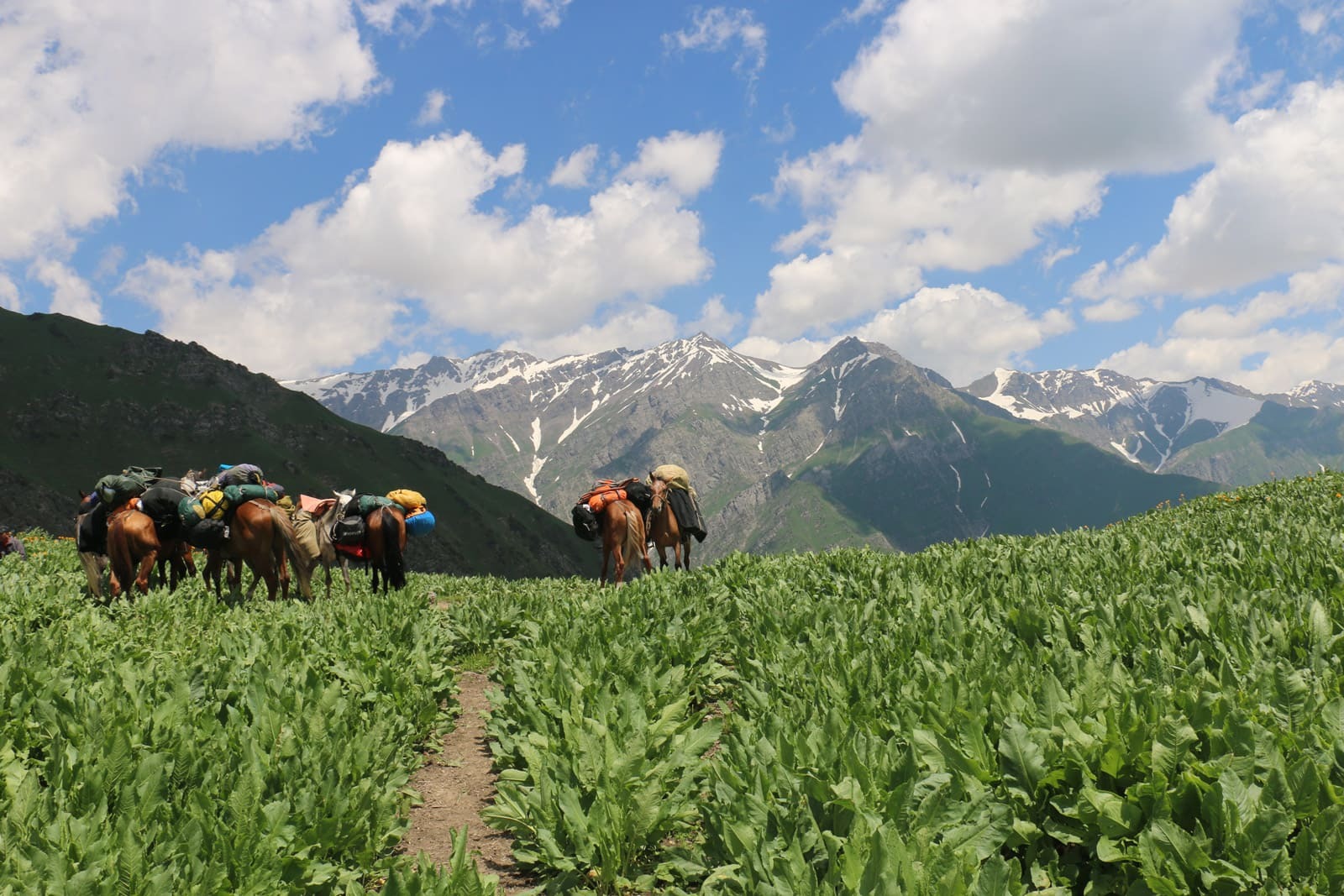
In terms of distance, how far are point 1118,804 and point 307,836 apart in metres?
4.19

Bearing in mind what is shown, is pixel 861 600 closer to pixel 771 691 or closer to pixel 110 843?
pixel 771 691

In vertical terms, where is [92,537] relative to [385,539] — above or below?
above

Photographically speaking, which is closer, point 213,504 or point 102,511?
point 213,504

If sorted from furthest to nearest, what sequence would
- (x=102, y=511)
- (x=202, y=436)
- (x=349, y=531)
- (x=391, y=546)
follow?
1. (x=202, y=436)
2. (x=391, y=546)
3. (x=349, y=531)
4. (x=102, y=511)

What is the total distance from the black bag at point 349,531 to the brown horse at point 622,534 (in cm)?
523

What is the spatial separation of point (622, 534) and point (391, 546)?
16.6ft

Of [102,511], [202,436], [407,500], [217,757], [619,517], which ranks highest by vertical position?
[202,436]

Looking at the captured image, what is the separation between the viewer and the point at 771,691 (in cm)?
598

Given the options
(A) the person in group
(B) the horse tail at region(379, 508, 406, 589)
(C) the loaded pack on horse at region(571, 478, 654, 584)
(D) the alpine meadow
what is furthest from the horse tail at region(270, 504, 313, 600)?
(A) the person in group

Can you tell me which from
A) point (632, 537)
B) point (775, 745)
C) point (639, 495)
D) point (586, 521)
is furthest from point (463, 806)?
point (586, 521)

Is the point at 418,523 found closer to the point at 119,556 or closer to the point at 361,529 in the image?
the point at 361,529

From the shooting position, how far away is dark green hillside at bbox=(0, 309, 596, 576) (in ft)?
488

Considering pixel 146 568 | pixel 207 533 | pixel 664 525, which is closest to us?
pixel 146 568

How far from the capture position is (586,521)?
61.7 feet
